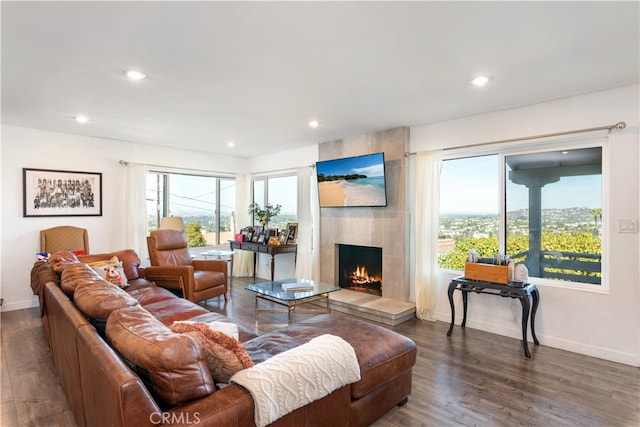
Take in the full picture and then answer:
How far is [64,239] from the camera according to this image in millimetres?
4531

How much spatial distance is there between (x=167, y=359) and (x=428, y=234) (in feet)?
11.2

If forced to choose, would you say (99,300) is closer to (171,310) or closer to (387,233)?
(171,310)

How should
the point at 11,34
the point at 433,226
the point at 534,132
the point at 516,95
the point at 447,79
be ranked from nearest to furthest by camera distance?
1. the point at 11,34
2. the point at 447,79
3. the point at 516,95
4. the point at 534,132
5. the point at 433,226

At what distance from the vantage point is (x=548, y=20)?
1.93 metres

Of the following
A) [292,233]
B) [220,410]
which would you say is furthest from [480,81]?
[292,233]

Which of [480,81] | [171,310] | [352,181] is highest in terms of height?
[480,81]

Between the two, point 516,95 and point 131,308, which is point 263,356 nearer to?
point 131,308

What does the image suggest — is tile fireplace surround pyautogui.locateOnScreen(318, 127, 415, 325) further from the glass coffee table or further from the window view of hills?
the glass coffee table

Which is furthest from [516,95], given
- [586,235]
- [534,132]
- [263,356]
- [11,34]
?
[11,34]

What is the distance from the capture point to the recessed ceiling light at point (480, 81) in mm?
2746

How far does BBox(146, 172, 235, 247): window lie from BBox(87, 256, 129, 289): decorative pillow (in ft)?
6.39

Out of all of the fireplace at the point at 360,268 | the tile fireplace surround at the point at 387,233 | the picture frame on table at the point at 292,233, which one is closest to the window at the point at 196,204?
the picture frame on table at the point at 292,233

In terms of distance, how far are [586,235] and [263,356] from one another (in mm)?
3246

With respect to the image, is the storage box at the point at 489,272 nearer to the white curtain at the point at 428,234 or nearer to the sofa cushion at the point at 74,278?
the white curtain at the point at 428,234
